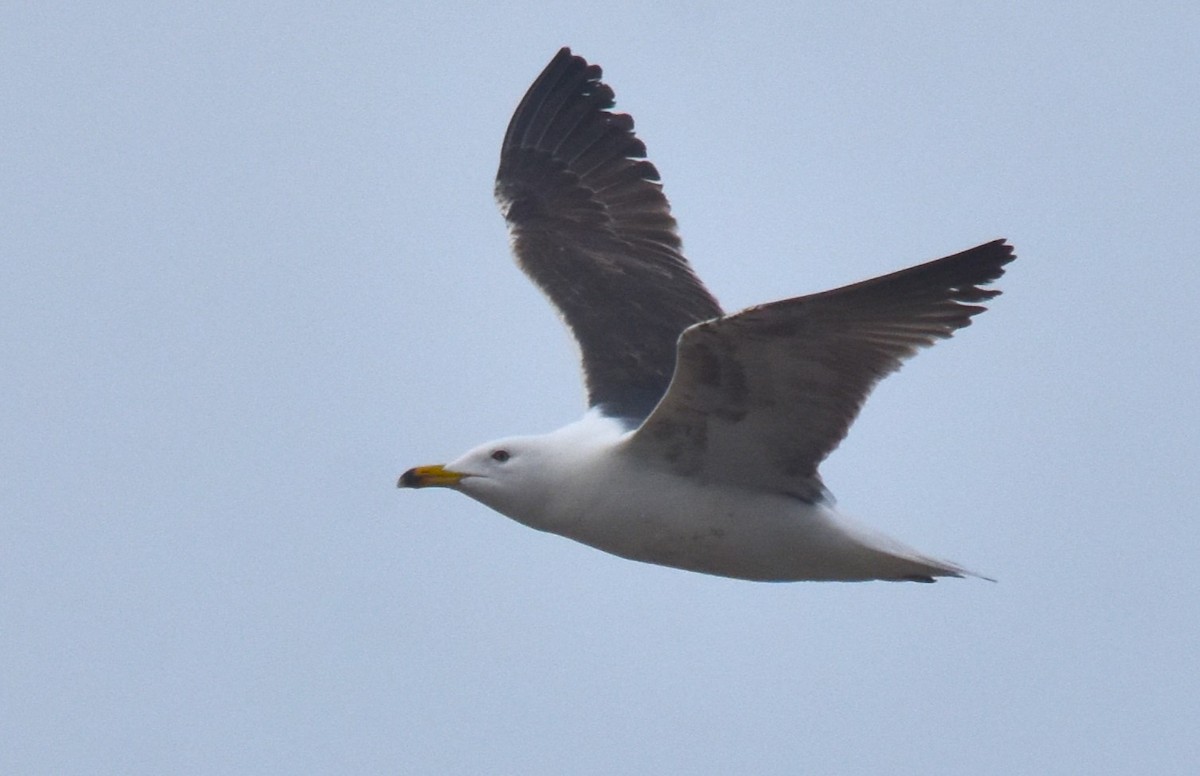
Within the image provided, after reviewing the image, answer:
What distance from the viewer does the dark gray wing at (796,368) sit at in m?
7.98

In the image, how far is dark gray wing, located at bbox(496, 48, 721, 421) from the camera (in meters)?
10.4

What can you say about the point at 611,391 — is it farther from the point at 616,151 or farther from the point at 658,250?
the point at 616,151

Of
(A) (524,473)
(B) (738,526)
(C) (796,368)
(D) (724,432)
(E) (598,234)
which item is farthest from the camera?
(E) (598,234)

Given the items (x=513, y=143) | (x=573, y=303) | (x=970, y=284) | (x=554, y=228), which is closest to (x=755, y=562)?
(x=970, y=284)

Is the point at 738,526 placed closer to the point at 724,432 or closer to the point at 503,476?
the point at 724,432

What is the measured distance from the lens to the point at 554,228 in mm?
11789

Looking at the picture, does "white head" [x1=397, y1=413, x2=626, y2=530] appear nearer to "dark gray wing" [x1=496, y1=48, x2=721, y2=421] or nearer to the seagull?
the seagull

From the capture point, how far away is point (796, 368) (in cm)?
830

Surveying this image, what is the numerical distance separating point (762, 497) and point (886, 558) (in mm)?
633

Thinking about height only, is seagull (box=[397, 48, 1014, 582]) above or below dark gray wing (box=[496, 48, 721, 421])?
below

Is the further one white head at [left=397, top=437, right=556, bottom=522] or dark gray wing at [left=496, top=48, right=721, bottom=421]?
dark gray wing at [left=496, top=48, right=721, bottom=421]

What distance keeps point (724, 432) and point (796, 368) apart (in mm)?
542

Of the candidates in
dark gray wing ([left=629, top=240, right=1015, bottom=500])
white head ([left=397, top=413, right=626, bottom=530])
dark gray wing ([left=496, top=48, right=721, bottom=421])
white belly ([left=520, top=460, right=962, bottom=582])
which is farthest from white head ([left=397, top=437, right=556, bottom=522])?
dark gray wing ([left=496, top=48, right=721, bottom=421])

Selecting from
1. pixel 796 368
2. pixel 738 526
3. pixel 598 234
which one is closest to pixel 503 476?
pixel 738 526
